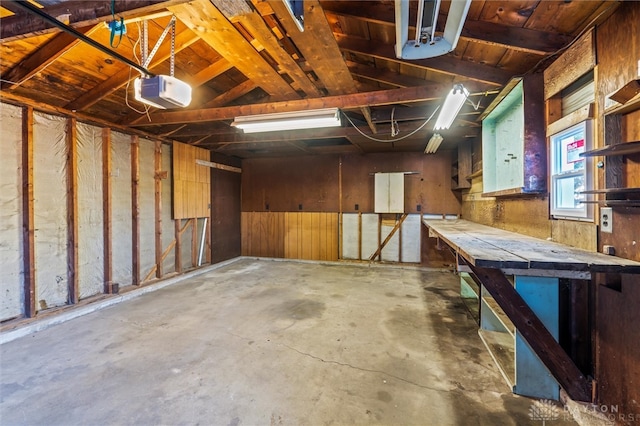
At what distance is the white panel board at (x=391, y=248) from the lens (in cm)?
600

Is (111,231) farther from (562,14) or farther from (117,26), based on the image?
(562,14)

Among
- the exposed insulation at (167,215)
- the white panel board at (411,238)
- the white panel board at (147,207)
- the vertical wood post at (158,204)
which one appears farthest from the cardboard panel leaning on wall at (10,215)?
the white panel board at (411,238)

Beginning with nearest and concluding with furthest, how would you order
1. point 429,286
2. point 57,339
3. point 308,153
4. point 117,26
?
1. point 117,26
2. point 57,339
3. point 429,286
4. point 308,153

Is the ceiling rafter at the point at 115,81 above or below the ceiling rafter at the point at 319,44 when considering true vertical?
above

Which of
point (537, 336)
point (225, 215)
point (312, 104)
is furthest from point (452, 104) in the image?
point (225, 215)

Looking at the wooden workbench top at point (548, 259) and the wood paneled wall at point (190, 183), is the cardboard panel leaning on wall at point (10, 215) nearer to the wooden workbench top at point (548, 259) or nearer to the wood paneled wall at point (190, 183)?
the wood paneled wall at point (190, 183)

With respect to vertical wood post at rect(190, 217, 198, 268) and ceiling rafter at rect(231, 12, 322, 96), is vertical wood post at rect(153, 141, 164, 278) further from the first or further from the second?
ceiling rafter at rect(231, 12, 322, 96)

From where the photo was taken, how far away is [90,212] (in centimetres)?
368

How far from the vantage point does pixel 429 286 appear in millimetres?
4441

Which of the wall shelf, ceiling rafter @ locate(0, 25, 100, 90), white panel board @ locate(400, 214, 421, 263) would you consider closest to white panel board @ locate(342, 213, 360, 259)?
white panel board @ locate(400, 214, 421, 263)

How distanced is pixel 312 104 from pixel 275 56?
94cm

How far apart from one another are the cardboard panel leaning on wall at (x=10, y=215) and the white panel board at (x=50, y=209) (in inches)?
5.7

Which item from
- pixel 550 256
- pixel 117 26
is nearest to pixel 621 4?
pixel 550 256

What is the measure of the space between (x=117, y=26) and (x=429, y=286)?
4801 millimetres
